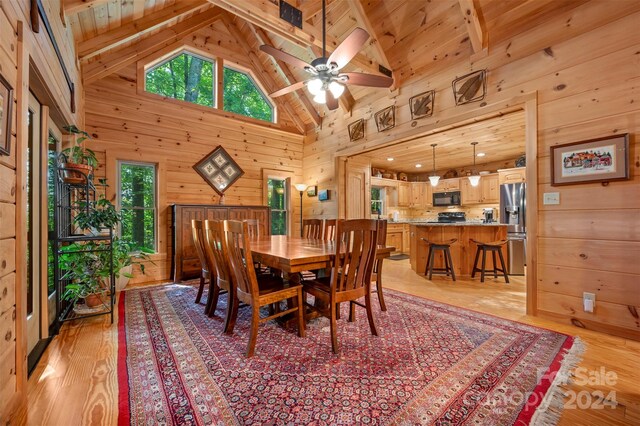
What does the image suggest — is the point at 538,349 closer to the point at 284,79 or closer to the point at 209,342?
the point at 209,342

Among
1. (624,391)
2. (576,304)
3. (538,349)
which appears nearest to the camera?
(624,391)

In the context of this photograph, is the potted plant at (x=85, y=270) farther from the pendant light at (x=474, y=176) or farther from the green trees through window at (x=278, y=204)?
the pendant light at (x=474, y=176)

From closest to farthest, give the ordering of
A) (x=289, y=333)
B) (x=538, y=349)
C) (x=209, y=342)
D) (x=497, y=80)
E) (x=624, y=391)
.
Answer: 1. (x=624, y=391)
2. (x=538, y=349)
3. (x=209, y=342)
4. (x=289, y=333)
5. (x=497, y=80)

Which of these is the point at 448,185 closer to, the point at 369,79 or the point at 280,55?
the point at 369,79

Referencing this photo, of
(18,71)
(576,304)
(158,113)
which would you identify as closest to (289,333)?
(18,71)

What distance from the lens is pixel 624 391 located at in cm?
156

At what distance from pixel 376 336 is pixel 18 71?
280 centimetres

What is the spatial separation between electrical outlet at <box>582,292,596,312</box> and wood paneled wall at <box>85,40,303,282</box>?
4808 mm

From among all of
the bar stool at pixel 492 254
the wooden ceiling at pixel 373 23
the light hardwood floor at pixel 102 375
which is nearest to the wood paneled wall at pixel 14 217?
the light hardwood floor at pixel 102 375

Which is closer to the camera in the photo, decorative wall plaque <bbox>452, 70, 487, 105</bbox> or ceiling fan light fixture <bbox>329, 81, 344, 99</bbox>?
ceiling fan light fixture <bbox>329, 81, 344, 99</bbox>

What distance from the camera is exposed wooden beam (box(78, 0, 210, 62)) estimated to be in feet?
10.9

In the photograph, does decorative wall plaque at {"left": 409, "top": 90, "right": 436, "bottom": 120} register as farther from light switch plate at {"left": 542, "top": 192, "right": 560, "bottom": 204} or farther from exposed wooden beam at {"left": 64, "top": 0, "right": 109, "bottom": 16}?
exposed wooden beam at {"left": 64, "top": 0, "right": 109, "bottom": 16}

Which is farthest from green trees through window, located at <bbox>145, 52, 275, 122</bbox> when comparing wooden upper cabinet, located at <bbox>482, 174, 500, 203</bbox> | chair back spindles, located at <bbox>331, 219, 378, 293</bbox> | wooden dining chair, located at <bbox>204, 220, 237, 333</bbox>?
wooden upper cabinet, located at <bbox>482, 174, 500, 203</bbox>

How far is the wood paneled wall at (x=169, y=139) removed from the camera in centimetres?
409
